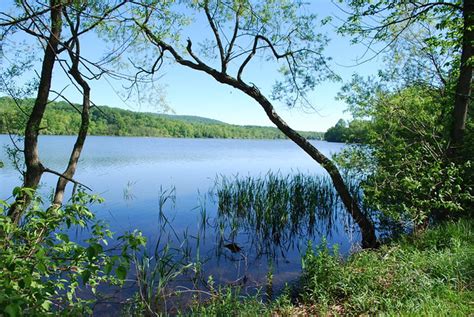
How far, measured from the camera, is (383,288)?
3.59 meters

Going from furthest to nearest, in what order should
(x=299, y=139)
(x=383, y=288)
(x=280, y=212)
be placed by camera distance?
(x=280, y=212) < (x=299, y=139) < (x=383, y=288)

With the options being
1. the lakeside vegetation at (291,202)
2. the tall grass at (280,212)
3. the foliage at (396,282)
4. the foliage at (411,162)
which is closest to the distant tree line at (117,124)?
the lakeside vegetation at (291,202)

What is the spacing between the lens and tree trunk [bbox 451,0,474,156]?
570cm

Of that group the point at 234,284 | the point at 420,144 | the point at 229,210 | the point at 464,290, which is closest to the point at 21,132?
the point at 234,284

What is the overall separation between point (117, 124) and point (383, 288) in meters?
3.87

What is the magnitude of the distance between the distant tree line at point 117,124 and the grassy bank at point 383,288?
2.75 m

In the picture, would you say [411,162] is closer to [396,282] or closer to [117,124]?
[396,282]

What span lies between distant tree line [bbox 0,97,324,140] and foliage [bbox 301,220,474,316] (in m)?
3.09

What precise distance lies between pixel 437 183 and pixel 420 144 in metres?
1.27

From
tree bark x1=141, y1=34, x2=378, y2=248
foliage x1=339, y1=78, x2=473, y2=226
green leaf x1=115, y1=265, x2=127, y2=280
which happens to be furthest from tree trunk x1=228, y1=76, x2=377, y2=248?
green leaf x1=115, y1=265, x2=127, y2=280

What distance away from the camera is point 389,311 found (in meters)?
3.12

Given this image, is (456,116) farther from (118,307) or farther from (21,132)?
(21,132)

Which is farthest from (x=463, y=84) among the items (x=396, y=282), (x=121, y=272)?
(x=121, y=272)

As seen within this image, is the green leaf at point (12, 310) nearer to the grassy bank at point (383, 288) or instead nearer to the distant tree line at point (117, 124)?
the distant tree line at point (117, 124)
